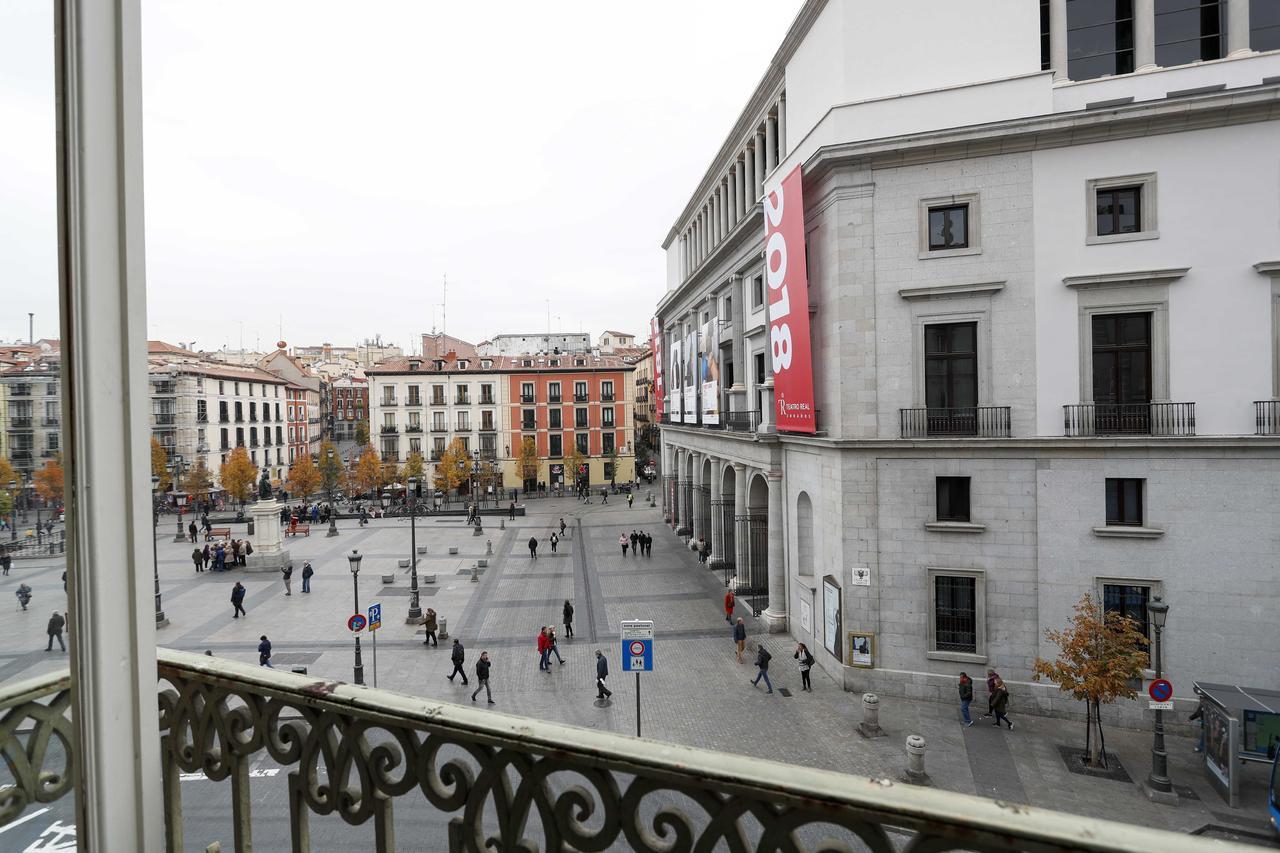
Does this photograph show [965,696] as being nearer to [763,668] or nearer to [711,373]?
[763,668]

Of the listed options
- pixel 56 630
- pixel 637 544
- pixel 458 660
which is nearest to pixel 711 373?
pixel 637 544

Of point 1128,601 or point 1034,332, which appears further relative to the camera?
point 1034,332

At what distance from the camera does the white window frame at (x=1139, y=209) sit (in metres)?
15.1

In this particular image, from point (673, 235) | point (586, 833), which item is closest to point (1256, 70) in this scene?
point (586, 833)

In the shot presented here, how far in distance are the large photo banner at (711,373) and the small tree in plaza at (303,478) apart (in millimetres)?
40515

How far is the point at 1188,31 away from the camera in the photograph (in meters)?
16.3

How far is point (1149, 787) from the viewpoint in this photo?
1218 cm

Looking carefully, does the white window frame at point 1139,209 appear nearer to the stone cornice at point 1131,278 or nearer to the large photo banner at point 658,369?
the stone cornice at point 1131,278

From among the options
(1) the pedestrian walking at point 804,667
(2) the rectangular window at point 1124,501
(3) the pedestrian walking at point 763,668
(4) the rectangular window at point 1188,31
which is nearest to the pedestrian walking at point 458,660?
(3) the pedestrian walking at point 763,668

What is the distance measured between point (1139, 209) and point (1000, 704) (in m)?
11.7

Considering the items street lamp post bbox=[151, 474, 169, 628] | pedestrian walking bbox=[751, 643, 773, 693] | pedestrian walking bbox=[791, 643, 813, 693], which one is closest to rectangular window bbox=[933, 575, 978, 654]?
pedestrian walking bbox=[791, 643, 813, 693]

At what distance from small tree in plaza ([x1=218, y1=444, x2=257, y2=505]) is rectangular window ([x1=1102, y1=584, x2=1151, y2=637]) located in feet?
183

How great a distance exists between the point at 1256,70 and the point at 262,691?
22.1m

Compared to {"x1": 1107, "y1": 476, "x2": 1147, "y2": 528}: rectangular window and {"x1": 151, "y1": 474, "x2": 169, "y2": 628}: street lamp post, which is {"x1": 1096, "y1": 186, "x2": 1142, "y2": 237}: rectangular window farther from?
{"x1": 151, "y1": 474, "x2": 169, "y2": 628}: street lamp post
